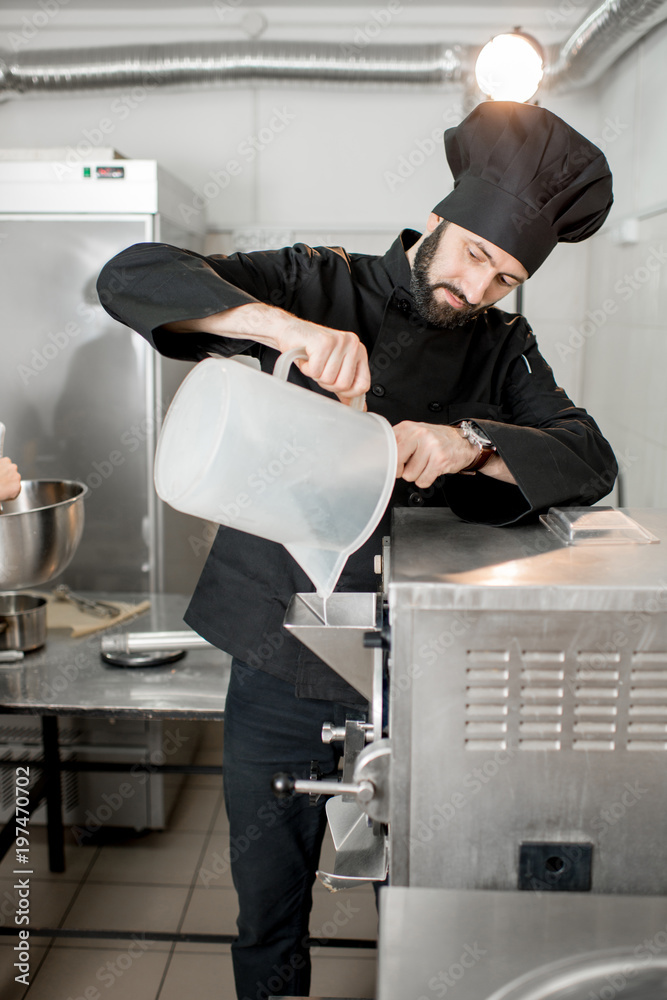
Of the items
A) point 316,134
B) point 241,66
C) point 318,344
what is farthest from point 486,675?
point 316,134

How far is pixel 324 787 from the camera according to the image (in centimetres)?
82

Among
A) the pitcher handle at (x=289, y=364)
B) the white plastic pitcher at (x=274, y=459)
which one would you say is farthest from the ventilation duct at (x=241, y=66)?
the white plastic pitcher at (x=274, y=459)

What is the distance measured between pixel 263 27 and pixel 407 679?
3162 mm

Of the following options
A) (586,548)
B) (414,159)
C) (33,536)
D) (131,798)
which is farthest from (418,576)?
(414,159)

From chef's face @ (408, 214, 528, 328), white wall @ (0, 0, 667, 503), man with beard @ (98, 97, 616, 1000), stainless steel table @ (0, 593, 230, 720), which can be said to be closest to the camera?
man with beard @ (98, 97, 616, 1000)

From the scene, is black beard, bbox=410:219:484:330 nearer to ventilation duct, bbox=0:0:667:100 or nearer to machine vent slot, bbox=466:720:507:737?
machine vent slot, bbox=466:720:507:737

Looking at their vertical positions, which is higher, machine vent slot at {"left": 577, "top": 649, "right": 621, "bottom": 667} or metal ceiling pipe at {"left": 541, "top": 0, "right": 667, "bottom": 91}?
metal ceiling pipe at {"left": 541, "top": 0, "right": 667, "bottom": 91}

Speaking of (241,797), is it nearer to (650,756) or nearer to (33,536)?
(33,536)

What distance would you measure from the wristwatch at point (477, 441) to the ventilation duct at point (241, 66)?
232 cm

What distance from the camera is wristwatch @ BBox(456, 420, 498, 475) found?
1062mm

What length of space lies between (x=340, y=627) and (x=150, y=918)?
1.73m

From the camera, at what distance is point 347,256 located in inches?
59.6

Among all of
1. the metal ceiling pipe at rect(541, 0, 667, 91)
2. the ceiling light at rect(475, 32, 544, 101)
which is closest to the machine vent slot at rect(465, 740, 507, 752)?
the ceiling light at rect(475, 32, 544, 101)

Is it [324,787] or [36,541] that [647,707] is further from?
[36,541]
